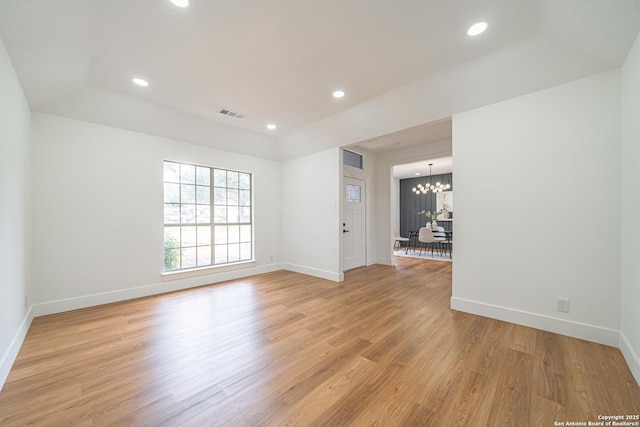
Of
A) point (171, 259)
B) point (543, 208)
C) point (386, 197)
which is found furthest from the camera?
point (386, 197)

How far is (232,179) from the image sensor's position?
479cm

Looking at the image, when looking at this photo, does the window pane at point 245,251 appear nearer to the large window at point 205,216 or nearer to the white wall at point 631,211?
the large window at point 205,216

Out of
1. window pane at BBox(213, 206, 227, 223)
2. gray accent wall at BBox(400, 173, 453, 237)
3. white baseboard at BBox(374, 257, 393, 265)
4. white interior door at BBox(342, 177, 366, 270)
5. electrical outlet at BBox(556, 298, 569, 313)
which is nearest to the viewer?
electrical outlet at BBox(556, 298, 569, 313)

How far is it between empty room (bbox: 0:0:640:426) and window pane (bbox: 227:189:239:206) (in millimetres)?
763

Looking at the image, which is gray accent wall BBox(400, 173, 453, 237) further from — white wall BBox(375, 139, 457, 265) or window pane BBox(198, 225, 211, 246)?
window pane BBox(198, 225, 211, 246)

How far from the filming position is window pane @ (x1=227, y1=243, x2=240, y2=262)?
15.5 feet

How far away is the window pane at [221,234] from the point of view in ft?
14.9

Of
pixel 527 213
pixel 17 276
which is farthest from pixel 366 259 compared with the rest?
pixel 17 276

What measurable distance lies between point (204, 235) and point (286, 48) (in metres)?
3.44

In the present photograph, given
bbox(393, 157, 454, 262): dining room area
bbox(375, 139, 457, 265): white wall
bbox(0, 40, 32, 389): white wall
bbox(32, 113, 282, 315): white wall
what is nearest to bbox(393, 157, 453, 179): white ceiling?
bbox(393, 157, 454, 262): dining room area

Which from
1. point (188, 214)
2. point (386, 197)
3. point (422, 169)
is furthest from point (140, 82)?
point (422, 169)

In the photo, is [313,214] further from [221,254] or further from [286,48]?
[286,48]

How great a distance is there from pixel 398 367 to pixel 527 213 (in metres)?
2.16

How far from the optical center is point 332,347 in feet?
7.11
